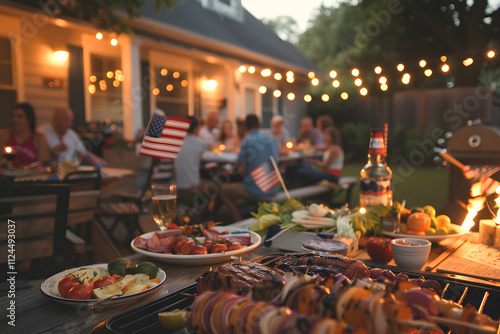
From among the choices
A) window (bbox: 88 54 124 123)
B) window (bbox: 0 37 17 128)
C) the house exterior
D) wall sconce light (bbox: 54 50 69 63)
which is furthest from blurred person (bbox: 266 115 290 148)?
window (bbox: 0 37 17 128)

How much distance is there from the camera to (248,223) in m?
2.56

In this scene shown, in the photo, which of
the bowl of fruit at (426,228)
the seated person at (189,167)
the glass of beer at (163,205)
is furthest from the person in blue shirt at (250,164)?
the glass of beer at (163,205)

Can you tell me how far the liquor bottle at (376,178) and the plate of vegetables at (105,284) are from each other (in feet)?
4.18

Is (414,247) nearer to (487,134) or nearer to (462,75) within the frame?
(487,134)

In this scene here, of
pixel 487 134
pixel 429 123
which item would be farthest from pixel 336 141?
pixel 429 123

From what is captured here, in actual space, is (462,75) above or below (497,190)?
above

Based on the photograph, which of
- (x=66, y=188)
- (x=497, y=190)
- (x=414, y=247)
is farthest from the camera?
(x=66, y=188)

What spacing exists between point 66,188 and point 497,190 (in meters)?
2.40

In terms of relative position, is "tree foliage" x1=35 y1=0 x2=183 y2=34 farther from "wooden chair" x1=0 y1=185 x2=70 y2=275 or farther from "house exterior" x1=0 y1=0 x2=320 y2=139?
"wooden chair" x1=0 y1=185 x2=70 y2=275

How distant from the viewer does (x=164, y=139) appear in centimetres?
231

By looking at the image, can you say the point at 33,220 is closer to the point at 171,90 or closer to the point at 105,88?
the point at 105,88

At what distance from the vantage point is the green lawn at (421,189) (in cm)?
859

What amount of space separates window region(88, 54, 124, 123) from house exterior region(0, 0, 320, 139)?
23mm

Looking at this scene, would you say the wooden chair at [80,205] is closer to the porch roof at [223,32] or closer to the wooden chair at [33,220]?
the wooden chair at [33,220]
